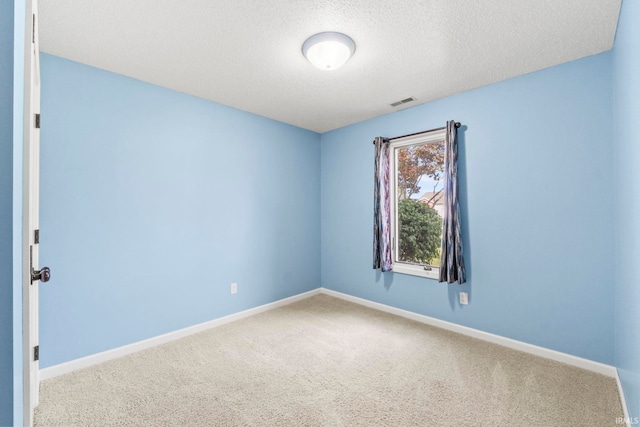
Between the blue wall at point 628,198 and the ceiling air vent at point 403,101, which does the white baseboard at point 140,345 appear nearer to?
the ceiling air vent at point 403,101

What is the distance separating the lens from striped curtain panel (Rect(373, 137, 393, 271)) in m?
3.65

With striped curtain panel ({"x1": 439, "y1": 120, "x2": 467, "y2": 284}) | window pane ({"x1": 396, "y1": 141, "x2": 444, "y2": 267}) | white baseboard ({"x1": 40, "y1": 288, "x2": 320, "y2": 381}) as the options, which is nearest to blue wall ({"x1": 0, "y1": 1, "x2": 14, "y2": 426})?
white baseboard ({"x1": 40, "y1": 288, "x2": 320, "y2": 381})

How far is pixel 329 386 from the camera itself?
2119 mm

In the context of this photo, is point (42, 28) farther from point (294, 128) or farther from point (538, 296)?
point (538, 296)

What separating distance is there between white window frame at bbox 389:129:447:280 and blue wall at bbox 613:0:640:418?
1420mm

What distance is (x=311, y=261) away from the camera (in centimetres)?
438

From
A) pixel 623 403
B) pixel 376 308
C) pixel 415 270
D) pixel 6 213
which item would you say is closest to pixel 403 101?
pixel 415 270

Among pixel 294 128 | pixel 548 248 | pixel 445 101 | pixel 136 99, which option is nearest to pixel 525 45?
pixel 445 101

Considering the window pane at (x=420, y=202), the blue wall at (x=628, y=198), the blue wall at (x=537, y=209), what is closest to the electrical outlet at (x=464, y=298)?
the blue wall at (x=537, y=209)

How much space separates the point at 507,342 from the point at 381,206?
187 centimetres

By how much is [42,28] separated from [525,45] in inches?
134

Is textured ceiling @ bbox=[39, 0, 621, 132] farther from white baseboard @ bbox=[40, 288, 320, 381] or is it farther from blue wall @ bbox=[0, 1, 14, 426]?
white baseboard @ bbox=[40, 288, 320, 381]

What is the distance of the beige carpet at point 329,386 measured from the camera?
1.80 m

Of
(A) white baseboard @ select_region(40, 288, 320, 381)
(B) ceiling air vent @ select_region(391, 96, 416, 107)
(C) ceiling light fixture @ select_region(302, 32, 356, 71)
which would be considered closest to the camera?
(C) ceiling light fixture @ select_region(302, 32, 356, 71)
